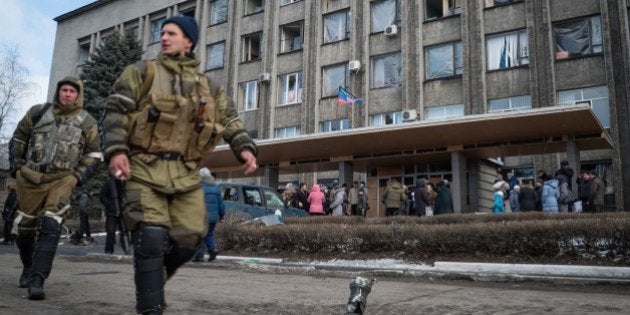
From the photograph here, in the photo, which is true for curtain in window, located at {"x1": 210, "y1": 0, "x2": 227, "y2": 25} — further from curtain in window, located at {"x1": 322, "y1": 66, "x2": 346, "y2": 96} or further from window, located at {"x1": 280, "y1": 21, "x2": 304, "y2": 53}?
curtain in window, located at {"x1": 322, "y1": 66, "x2": 346, "y2": 96}

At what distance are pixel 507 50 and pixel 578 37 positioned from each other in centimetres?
307

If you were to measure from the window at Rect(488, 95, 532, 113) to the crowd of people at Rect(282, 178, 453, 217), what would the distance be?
7209mm

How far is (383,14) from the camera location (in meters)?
30.0

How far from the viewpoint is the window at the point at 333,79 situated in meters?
30.8

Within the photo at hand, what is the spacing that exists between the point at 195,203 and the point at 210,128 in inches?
19.2

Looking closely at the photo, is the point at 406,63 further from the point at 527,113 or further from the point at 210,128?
the point at 210,128

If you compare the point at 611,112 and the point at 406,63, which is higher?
the point at 406,63

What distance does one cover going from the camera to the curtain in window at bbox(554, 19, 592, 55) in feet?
78.9

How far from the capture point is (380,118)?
94.3ft

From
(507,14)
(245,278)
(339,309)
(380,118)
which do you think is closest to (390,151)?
(380,118)

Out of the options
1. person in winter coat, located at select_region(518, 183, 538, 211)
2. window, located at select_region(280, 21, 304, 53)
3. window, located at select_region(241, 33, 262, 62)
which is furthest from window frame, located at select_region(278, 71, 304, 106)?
person in winter coat, located at select_region(518, 183, 538, 211)

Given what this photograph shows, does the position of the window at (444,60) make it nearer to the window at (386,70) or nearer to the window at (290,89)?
the window at (386,70)

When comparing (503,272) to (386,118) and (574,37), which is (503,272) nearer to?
(574,37)

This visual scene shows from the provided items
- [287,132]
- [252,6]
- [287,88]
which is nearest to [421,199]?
[287,132]
